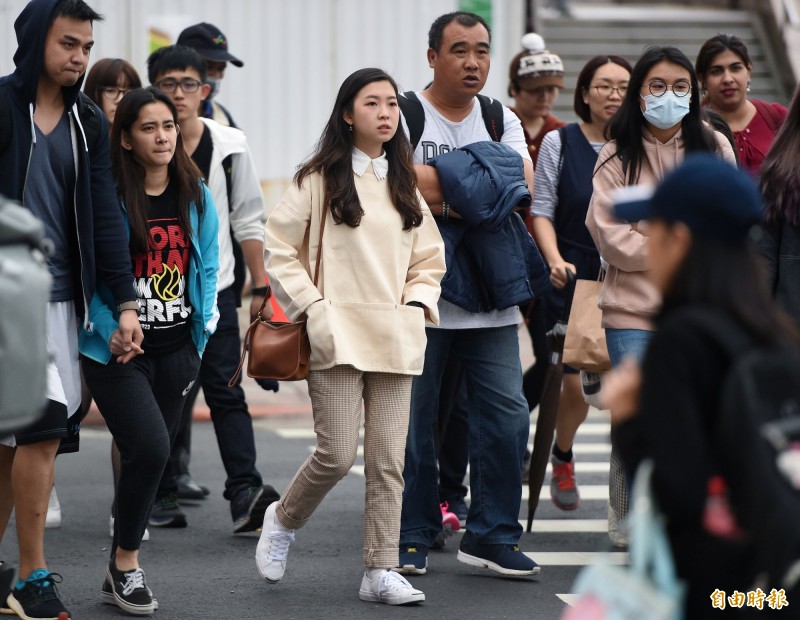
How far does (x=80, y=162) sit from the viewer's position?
17.1 ft

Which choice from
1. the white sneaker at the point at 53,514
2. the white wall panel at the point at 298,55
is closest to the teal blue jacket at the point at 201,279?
the white sneaker at the point at 53,514

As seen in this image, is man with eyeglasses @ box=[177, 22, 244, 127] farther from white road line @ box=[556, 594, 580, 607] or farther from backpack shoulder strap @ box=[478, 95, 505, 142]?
white road line @ box=[556, 594, 580, 607]

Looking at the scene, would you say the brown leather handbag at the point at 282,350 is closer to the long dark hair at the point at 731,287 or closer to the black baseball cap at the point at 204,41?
the long dark hair at the point at 731,287

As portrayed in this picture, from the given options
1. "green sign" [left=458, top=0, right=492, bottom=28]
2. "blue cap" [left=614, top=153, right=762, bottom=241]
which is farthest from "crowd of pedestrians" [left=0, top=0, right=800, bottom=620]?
"green sign" [left=458, top=0, right=492, bottom=28]

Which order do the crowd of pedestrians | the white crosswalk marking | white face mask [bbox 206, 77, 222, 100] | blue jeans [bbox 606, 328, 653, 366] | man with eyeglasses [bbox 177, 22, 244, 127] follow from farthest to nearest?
1. man with eyeglasses [bbox 177, 22, 244, 127]
2. white face mask [bbox 206, 77, 222, 100]
3. the white crosswalk marking
4. blue jeans [bbox 606, 328, 653, 366]
5. the crowd of pedestrians

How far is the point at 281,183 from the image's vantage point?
14383mm

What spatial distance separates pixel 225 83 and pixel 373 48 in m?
1.60

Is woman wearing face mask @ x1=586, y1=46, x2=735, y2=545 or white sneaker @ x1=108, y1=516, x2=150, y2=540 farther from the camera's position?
white sneaker @ x1=108, y1=516, x2=150, y2=540

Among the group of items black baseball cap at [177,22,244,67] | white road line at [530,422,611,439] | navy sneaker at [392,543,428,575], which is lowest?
white road line at [530,422,611,439]

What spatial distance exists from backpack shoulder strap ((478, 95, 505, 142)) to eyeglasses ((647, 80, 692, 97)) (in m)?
0.67

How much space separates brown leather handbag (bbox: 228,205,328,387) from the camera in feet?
17.9

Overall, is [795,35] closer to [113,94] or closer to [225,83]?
[225,83]

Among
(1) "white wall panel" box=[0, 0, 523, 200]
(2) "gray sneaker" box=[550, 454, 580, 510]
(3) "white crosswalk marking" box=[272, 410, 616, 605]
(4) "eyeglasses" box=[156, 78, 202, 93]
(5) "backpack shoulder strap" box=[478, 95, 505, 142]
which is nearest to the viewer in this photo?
(5) "backpack shoulder strap" box=[478, 95, 505, 142]

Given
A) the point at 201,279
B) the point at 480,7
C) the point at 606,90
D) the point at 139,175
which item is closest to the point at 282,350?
the point at 201,279
